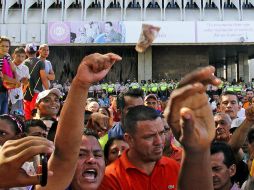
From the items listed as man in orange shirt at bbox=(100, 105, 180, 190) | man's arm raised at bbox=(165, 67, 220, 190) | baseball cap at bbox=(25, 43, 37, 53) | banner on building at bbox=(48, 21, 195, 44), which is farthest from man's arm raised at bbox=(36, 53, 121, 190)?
banner on building at bbox=(48, 21, 195, 44)

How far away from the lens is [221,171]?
3098 mm

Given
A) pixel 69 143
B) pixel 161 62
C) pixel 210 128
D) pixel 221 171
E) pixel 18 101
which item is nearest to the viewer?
pixel 210 128

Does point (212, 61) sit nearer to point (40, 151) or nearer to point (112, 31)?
point (112, 31)

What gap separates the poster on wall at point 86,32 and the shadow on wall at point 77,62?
1107 millimetres

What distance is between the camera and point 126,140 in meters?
3.20

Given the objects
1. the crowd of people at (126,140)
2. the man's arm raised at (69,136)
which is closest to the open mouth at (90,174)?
the crowd of people at (126,140)

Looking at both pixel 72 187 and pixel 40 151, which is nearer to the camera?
pixel 40 151

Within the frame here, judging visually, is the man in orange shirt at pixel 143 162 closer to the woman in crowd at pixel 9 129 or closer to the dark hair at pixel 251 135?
the woman in crowd at pixel 9 129

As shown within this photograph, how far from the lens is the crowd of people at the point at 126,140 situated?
56.0 inches

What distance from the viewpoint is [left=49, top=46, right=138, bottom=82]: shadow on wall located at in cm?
2484

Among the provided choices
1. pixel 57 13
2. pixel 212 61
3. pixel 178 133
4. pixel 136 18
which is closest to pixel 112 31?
pixel 136 18

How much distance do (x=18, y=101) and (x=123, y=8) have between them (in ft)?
64.6

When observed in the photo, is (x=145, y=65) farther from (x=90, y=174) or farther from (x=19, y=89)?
(x=90, y=174)

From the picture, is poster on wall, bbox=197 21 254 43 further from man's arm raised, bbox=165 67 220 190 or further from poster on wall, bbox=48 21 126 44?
man's arm raised, bbox=165 67 220 190
